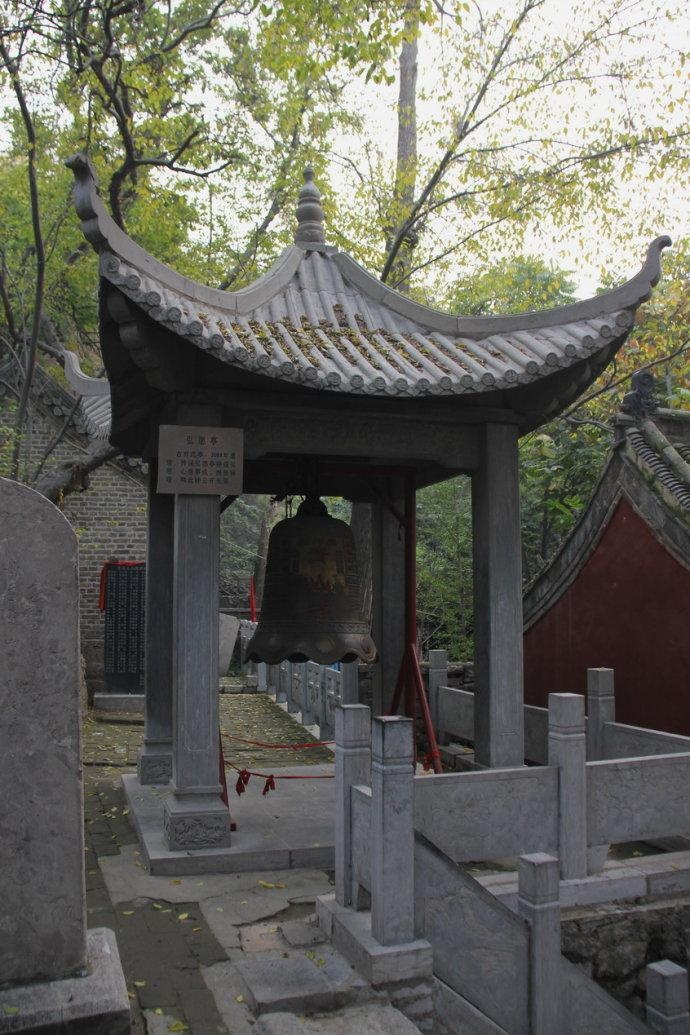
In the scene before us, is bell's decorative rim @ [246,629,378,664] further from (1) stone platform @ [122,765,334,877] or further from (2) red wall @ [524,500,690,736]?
(2) red wall @ [524,500,690,736]

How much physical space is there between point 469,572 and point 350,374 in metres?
9.41

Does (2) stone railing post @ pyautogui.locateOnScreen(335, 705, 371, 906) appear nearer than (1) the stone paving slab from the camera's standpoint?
Yes

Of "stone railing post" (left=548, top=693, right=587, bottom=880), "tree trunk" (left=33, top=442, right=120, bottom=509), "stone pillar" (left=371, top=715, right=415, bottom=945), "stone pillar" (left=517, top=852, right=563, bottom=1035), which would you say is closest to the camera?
"stone pillar" (left=371, top=715, right=415, bottom=945)

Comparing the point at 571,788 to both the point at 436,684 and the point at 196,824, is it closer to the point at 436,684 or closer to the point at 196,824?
the point at 196,824

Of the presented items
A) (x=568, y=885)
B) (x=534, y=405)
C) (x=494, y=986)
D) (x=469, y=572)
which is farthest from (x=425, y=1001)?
(x=469, y=572)

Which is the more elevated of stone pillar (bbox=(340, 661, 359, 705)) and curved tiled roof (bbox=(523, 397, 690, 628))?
curved tiled roof (bbox=(523, 397, 690, 628))

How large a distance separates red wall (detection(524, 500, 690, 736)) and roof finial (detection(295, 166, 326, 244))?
354 centimetres

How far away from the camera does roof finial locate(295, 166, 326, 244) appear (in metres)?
7.31

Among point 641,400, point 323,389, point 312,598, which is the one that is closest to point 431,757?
point 312,598

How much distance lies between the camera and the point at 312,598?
6.02m

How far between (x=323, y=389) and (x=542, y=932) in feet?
10.5

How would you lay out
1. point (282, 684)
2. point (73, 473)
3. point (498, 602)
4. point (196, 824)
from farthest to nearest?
point (282, 684), point (73, 473), point (498, 602), point (196, 824)

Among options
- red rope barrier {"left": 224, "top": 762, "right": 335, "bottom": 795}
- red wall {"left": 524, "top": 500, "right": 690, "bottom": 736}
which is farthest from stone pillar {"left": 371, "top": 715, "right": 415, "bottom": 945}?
red wall {"left": 524, "top": 500, "right": 690, "bottom": 736}

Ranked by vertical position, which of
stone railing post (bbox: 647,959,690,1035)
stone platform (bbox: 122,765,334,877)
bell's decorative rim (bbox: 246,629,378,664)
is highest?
bell's decorative rim (bbox: 246,629,378,664)
